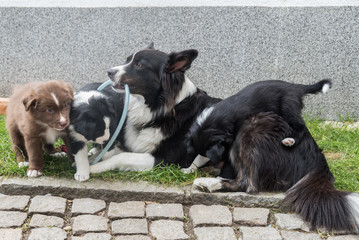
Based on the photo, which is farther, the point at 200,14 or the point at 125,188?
the point at 200,14

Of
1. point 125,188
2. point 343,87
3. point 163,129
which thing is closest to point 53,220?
point 125,188

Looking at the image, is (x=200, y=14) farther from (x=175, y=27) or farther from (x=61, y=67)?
(x=61, y=67)

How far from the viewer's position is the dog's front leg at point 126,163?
402 centimetres

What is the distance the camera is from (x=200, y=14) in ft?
17.6

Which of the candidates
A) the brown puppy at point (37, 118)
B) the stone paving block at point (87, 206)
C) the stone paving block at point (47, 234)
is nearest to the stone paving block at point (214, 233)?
the stone paving block at point (87, 206)

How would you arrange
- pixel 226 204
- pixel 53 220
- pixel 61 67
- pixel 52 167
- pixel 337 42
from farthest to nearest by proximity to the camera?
pixel 61 67, pixel 337 42, pixel 52 167, pixel 226 204, pixel 53 220

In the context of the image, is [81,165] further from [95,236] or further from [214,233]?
[214,233]

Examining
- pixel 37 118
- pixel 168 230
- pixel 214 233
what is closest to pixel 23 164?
pixel 37 118

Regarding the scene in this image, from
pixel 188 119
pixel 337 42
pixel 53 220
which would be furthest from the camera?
pixel 337 42

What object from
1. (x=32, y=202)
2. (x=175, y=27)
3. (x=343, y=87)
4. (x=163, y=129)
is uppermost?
(x=175, y=27)

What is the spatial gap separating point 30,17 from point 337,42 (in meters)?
3.87

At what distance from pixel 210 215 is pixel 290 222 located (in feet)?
2.06

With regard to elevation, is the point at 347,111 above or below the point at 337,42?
below

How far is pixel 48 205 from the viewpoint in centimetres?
353
